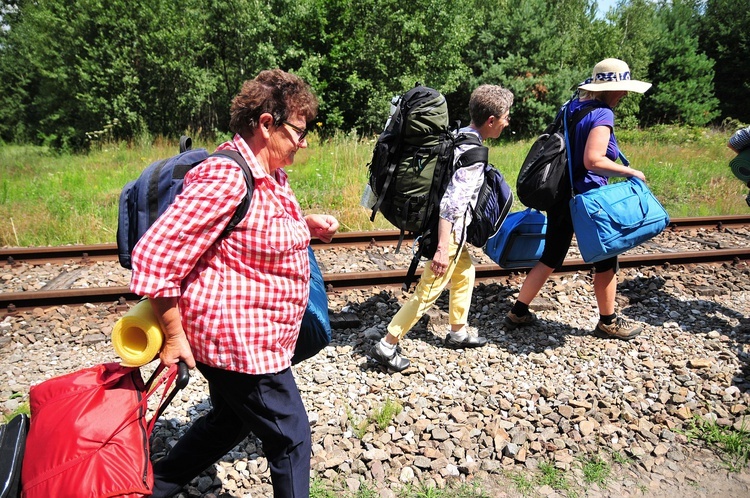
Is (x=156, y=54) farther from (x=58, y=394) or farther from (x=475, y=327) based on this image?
(x=58, y=394)

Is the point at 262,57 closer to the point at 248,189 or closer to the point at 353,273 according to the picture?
the point at 353,273

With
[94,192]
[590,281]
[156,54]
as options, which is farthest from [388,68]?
[590,281]

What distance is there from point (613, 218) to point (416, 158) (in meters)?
1.52

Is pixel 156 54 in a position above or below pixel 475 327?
above

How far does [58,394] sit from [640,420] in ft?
10.9

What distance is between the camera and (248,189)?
1.95 meters

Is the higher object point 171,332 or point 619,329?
point 171,332

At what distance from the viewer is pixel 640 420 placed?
3508mm

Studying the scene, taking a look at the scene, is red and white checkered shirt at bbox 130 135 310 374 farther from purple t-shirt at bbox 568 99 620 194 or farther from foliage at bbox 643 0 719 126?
foliage at bbox 643 0 719 126

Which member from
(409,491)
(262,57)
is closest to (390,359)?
(409,491)

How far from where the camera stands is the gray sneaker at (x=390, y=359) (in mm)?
3982

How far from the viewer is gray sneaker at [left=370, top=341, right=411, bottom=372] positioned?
3982 mm

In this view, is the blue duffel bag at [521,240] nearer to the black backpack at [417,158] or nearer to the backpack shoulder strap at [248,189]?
the black backpack at [417,158]

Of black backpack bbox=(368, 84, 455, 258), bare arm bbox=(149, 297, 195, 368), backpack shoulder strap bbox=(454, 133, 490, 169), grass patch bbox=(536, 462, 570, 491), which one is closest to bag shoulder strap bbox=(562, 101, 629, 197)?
backpack shoulder strap bbox=(454, 133, 490, 169)
